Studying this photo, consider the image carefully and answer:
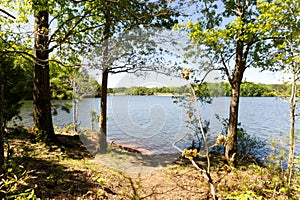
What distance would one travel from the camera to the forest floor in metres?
3.02

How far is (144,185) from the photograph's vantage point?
12.0 ft

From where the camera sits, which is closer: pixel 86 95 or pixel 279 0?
pixel 279 0

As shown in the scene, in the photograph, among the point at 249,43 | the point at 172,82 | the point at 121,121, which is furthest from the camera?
the point at 249,43

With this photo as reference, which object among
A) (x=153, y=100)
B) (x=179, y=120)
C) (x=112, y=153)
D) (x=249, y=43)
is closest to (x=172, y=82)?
(x=153, y=100)

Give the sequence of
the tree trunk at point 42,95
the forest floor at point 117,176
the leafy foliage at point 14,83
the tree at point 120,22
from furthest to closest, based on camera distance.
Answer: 1. the leafy foliage at point 14,83
2. the tree trunk at point 42,95
3. the tree at point 120,22
4. the forest floor at point 117,176

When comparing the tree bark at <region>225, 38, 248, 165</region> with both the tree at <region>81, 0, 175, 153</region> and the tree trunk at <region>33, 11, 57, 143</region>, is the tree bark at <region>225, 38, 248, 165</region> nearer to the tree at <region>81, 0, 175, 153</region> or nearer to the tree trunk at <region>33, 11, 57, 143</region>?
the tree at <region>81, 0, 175, 153</region>

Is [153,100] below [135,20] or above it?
below

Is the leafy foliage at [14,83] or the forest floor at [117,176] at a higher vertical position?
the leafy foliage at [14,83]

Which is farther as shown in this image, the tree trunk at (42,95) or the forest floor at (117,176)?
the tree trunk at (42,95)

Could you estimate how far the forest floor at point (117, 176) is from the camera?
3023mm

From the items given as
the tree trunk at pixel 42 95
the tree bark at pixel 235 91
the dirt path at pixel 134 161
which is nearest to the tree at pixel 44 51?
the tree trunk at pixel 42 95

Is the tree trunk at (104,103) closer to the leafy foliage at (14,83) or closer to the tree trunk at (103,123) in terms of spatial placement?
the tree trunk at (103,123)

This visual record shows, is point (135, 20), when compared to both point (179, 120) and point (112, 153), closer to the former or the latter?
point (179, 120)

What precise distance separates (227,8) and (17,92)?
548 cm
